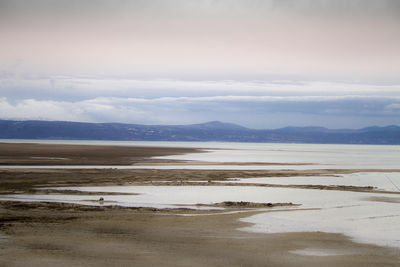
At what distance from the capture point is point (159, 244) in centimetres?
1816

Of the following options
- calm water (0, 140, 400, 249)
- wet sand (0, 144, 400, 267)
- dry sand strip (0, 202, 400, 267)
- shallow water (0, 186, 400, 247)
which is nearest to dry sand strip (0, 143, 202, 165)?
calm water (0, 140, 400, 249)

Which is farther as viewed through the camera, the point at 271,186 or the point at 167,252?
the point at 271,186

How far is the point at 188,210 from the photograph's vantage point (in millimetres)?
26734

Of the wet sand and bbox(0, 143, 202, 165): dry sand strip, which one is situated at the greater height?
bbox(0, 143, 202, 165): dry sand strip

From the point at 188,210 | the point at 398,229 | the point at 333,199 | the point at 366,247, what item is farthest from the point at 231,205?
the point at 366,247

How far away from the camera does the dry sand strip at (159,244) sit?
1581cm

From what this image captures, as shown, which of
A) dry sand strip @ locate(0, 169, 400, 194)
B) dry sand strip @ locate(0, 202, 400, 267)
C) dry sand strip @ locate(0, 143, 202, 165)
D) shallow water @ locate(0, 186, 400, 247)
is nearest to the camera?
dry sand strip @ locate(0, 202, 400, 267)

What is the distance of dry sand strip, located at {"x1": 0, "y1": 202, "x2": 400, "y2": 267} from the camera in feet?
51.9

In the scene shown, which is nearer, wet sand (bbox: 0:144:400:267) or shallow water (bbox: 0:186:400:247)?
wet sand (bbox: 0:144:400:267)

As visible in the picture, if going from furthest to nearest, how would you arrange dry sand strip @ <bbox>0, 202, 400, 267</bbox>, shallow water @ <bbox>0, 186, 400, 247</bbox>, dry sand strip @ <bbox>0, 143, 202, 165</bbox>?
dry sand strip @ <bbox>0, 143, 202, 165</bbox>, shallow water @ <bbox>0, 186, 400, 247</bbox>, dry sand strip @ <bbox>0, 202, 400, 267</bbox>

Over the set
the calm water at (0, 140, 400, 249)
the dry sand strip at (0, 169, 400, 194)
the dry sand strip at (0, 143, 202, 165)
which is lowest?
the calm water at (0, 140, 400, 249)

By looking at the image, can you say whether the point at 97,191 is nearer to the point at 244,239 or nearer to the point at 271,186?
the point at 271,186

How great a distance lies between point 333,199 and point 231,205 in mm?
7520

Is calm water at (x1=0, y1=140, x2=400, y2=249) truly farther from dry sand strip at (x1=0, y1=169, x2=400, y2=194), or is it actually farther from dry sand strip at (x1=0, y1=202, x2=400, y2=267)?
dry sand strip at (x1=0, y1=169, x2=400, y2=194)
